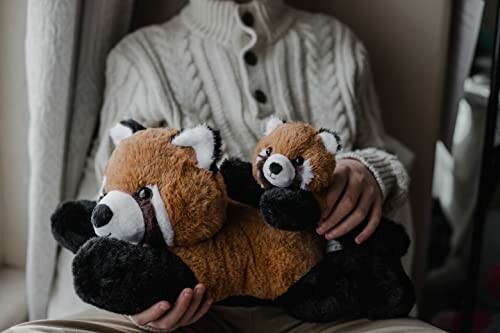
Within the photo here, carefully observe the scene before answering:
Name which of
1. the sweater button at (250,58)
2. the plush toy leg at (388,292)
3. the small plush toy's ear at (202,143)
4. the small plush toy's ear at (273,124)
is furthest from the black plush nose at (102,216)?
the sweater button at (250,58)

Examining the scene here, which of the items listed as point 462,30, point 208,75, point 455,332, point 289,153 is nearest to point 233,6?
point 208,75

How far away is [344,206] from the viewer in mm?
891

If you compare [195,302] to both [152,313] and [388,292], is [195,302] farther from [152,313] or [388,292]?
[388,292]

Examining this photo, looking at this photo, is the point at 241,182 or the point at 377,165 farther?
the point at 377,165

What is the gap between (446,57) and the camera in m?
1.28

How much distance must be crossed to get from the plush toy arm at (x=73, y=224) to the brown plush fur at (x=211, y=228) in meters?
0.09

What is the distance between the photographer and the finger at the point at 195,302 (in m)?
0.79

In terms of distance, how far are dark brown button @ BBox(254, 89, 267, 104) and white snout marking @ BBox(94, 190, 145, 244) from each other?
0.38 meters

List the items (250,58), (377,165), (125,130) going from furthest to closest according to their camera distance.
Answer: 1. (250,58)
2. (377,165)
3. (125,130)

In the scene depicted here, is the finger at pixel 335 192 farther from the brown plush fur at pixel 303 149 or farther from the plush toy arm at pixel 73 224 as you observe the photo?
the plush toy arm at pixel 73 224

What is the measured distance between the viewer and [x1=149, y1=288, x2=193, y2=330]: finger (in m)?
0.78

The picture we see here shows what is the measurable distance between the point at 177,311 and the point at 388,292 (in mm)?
256

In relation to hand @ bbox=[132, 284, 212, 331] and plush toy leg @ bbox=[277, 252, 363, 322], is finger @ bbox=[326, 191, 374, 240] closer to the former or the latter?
plush toy leg @ bbox=[277, 252, 363, 322]

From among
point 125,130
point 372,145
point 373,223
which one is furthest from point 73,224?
point 372,145
